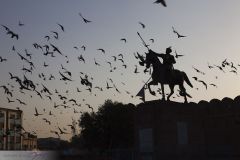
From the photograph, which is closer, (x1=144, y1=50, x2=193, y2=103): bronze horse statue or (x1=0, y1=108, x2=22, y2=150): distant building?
(x1=144, y1=50, x2=193, y2=103): bronze horse statue

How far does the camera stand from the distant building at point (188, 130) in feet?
128

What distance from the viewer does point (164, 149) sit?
3875 cm

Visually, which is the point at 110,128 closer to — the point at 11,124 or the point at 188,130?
the point at 188,130

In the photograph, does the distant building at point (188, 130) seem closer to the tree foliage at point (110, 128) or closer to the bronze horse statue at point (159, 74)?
the bronze horse statue at point (159, 74)

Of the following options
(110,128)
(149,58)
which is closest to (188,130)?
(149,58)

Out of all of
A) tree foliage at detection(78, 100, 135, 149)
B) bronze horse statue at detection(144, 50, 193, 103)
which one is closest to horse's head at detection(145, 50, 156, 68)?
bronze horse statue at detection(144, 50, 193, 103)

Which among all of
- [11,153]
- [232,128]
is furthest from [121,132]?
[11,153]

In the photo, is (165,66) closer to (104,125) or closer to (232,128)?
(232,128)

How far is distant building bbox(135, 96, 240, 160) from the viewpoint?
39.0m

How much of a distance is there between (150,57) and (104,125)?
183 ft

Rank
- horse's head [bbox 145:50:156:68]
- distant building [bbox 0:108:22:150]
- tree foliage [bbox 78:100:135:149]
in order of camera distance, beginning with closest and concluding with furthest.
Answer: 1. horse's head [bbox 145:50:156:68]
2. tree foliage [bbox 78:100:135:149]
3. distant building [bbox 0:108:22:150]

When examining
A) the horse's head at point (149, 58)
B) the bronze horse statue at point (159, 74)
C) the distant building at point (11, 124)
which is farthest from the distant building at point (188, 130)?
the distant building at point (11, 124)

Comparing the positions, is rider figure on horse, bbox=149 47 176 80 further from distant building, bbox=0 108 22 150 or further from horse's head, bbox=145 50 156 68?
distant building, bbox=0 108 22 150

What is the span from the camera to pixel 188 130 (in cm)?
4006
